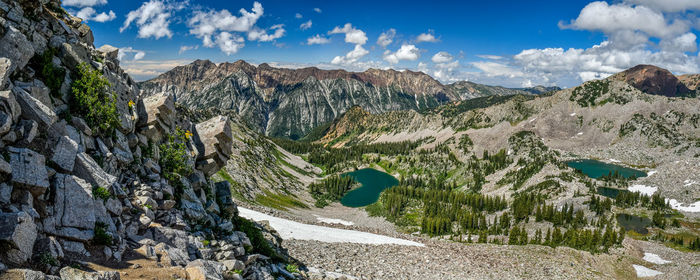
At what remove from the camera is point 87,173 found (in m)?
13.8

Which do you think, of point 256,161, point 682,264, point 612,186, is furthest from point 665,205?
point 256,161

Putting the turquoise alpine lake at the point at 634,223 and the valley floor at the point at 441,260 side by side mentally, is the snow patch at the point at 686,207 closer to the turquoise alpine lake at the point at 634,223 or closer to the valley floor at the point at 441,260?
the turquoise alpine lake at the point at 634,223

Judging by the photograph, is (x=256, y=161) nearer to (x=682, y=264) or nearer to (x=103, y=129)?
(x=103, y=129)

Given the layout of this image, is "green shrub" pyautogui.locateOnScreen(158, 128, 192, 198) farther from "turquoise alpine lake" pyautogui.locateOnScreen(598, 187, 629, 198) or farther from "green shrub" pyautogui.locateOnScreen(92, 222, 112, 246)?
"turquoise alpine lake" pyautogui.locateOnScreen(598, 187, 629, 198)

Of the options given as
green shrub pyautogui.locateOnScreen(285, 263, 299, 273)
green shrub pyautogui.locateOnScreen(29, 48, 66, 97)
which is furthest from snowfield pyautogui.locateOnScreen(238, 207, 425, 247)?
green shrub pyautogui.locateOnScreen(29, 48, 66, 97)

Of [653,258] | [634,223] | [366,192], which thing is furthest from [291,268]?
[366,192]

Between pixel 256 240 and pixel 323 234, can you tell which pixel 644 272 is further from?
pixel 256 240

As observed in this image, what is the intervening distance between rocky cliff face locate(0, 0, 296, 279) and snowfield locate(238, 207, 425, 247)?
20.1 metres

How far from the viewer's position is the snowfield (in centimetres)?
4262

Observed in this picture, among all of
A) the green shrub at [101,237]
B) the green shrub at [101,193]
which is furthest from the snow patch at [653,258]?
the green shrub at [101,193]

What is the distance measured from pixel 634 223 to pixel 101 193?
146m

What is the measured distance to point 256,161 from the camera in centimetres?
12950

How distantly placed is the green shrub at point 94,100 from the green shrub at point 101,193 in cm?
393

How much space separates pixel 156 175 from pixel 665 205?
173823 millimetres
